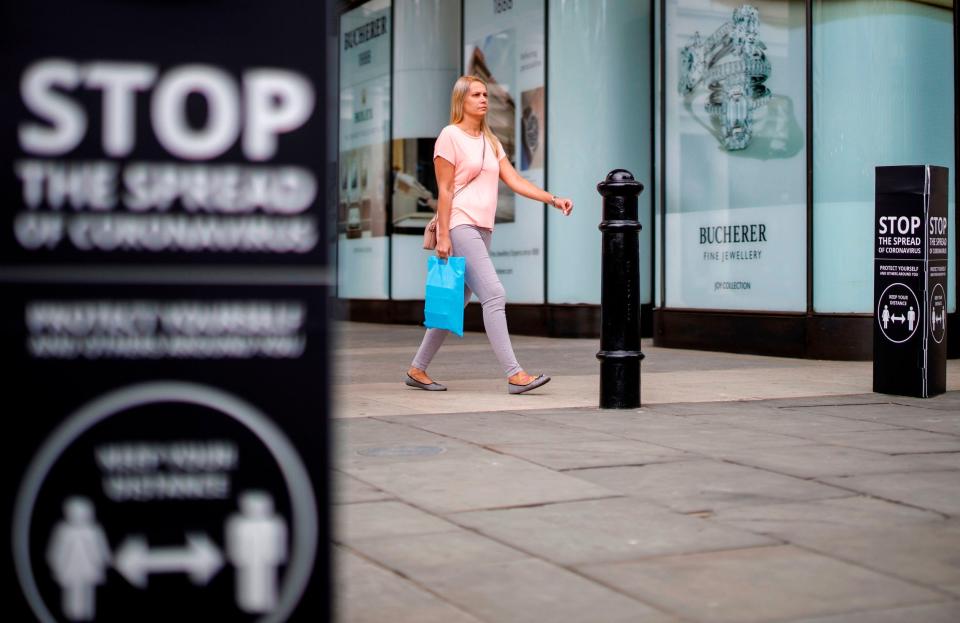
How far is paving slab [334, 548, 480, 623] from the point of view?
3.06 metres

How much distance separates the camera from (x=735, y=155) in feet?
39.1

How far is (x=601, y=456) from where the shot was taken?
17.7 ft

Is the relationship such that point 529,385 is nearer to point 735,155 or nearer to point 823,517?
point 823,517

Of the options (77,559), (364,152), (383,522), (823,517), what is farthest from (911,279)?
(364,152)

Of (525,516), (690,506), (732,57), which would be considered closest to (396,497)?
(525,516)

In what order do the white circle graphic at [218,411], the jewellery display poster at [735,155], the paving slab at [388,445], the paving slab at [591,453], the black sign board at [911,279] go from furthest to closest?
the jewellery display poster at [735,155], the black sign board at [911,279], the paving slab at [388,445], the paving slab at [591,453], the white circle graphic at [218,411]

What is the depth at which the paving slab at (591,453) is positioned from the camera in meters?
5.25

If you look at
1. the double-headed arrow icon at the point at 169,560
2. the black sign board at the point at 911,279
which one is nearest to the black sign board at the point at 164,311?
the double-headed arrow icon at the point at 169,560

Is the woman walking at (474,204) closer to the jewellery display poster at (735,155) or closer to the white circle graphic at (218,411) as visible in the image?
the jewellery display poster at (735,155)

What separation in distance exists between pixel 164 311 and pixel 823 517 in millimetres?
2779

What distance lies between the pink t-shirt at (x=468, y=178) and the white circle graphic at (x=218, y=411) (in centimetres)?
566

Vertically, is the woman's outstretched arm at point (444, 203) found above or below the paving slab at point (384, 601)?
above

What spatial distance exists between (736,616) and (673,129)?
999cm

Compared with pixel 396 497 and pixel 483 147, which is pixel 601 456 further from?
pixel 483 147
